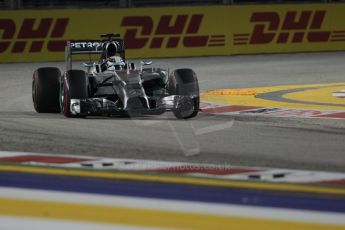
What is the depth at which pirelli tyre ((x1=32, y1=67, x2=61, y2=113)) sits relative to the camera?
10641 millimetres

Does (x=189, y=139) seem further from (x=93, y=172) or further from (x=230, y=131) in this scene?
(x=93, y=172)

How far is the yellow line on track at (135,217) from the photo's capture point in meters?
4.75

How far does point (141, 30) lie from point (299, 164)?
1545 cm

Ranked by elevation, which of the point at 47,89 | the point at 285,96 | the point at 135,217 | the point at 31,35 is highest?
the point at 31,35

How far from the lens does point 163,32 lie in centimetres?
2195

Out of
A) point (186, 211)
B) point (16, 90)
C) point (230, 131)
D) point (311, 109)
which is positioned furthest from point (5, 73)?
point (186, 211)

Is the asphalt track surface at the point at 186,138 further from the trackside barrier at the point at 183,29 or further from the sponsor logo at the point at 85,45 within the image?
the trackside barrier at the point at 183,29

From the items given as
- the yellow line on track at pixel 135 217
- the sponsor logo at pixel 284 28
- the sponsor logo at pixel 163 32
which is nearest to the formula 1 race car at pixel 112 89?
the yellow line on track at pixel 135 217

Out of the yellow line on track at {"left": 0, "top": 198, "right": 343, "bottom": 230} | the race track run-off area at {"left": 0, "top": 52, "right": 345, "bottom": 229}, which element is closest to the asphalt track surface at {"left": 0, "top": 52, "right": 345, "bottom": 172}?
the race track run-off area at {"left": 0, "top": 52, "right": 345, "bottom": 229}

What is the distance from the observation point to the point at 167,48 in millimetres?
22062

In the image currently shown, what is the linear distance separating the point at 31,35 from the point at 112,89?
37.4 ft

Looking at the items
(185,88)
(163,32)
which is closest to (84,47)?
(185,88)

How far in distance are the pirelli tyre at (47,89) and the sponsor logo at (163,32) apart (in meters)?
11.0

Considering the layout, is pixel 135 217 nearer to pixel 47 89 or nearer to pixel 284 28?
pixel 47 89
